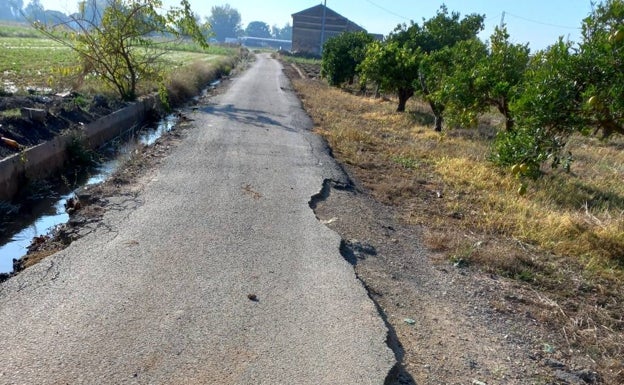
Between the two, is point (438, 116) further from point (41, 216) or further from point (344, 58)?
point (344, 58)

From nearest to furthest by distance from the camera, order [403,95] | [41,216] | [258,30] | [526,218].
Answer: [41,216], [526,218], [403,95], [258,30]

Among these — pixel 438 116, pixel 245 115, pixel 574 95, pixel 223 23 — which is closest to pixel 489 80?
pixel 438 116

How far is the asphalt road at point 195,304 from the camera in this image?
337cm

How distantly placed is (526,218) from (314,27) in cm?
8174

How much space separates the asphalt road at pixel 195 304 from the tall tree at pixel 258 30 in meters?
194

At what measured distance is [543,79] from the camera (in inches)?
235

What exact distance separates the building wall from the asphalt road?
263 feet

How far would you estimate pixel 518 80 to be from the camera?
38.7 feet

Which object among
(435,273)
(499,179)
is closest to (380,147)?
(499,179)

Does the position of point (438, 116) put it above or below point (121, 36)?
below

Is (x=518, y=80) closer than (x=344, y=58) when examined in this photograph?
Yes

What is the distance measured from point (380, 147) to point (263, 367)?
31.9 feet

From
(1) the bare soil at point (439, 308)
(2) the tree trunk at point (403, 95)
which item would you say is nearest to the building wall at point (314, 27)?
(2) the tree trunk at point (403, 95)

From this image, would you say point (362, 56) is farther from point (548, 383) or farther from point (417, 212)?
point (548, 383)
